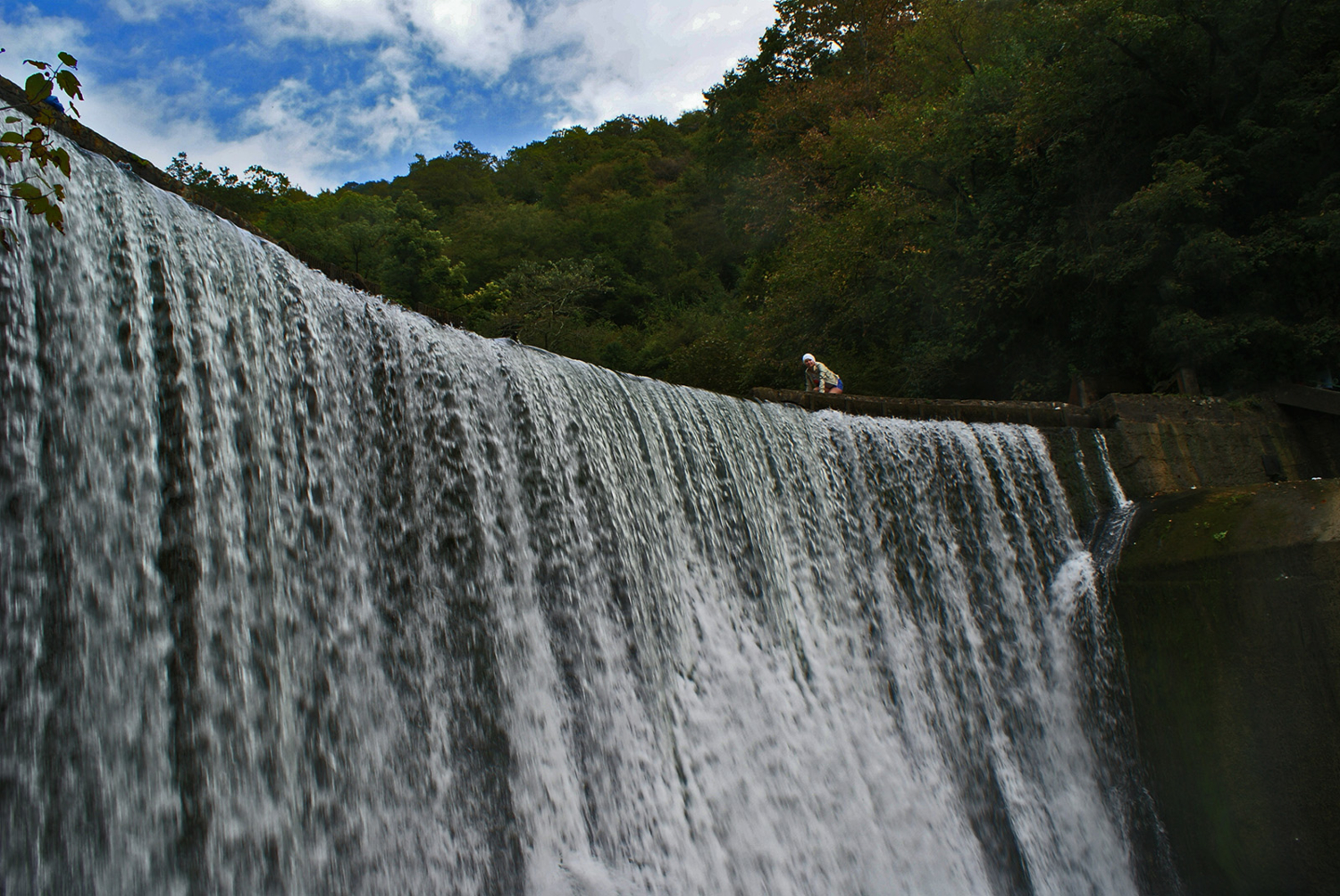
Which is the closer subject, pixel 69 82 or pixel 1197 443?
pixel 69 82

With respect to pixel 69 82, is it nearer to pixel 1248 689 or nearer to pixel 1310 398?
pixel 1248 689

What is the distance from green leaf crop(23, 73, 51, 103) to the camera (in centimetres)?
210

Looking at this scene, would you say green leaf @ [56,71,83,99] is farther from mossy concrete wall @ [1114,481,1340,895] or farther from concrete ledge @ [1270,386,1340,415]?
concrete ledge @ [1270,386,1340,415]

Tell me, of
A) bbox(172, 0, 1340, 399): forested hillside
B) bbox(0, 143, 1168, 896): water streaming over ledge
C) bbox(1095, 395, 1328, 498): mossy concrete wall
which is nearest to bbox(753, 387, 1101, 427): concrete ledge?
bbox(1095, 395, 1328, 498): mossy concrete wall

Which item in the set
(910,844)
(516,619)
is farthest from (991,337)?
(516,619)

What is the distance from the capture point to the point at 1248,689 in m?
5.41

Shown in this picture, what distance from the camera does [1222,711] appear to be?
5500mm

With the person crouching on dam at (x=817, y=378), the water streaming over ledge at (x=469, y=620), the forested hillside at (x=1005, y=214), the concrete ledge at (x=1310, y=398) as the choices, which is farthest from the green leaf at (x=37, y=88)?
the concrete ledge at (x=1310, y=398)

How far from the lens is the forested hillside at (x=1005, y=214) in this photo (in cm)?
929

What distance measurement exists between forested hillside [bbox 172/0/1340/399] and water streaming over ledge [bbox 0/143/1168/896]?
133 centimetres

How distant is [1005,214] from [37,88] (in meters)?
11.9

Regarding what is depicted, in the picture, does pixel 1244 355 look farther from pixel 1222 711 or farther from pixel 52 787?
pixel 52 787

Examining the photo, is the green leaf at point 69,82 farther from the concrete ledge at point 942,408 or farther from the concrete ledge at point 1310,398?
the concrete ledge at point 1310,398

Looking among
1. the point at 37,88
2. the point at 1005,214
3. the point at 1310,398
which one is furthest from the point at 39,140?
the point at 1005,214
